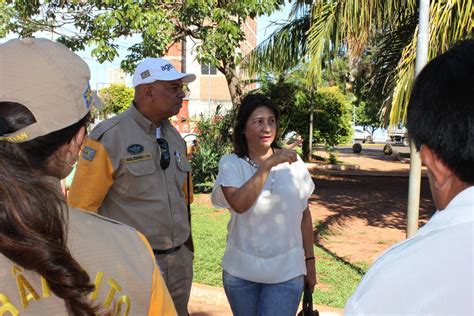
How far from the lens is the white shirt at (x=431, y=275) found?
2.79 feet

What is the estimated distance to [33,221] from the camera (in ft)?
3.09

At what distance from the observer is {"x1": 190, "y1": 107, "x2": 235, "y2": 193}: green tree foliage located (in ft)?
36.9

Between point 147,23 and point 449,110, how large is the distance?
718cm

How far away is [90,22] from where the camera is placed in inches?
345

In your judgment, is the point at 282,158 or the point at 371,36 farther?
the point at 371,36

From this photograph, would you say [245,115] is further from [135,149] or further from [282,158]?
[135,149]

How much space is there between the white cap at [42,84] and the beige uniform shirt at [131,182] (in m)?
1.55

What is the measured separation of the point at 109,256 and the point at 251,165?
1803mm

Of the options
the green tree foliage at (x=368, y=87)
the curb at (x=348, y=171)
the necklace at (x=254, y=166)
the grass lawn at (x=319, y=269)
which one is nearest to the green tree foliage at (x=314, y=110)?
the green tree foliage at (x=368, y=87)

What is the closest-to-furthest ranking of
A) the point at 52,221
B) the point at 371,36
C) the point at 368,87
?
the point at 52,221 → the point at 371,36 → the point at 368,87

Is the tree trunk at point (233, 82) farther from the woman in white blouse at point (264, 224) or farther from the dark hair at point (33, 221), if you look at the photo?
the dark hair at point (33, 221)

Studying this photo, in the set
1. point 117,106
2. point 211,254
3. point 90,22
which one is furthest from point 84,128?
point 117,106

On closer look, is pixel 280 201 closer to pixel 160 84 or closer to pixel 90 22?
pixel 160 84

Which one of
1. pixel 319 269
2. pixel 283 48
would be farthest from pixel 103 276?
pixel 283 48
